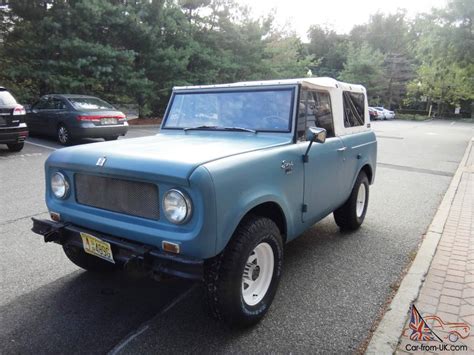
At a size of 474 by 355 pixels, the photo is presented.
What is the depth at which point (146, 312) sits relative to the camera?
3084 millimetres

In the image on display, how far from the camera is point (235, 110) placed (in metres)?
3.88

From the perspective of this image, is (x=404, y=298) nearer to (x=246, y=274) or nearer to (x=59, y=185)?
(x=246, y=274)

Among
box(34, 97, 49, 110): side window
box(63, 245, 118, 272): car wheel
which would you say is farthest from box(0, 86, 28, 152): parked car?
box(63, 245, 118, 272): car wheel

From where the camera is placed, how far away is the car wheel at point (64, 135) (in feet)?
36.8

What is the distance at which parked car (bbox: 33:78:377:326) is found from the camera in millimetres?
2482

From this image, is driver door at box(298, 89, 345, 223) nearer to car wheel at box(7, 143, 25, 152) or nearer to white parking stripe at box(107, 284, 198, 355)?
white parking stripe at box(107, 284, 198, 355)

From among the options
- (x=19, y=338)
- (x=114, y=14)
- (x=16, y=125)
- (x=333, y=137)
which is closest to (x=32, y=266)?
(x=19, y=338)

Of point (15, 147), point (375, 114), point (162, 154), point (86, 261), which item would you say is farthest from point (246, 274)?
point (375, 114)

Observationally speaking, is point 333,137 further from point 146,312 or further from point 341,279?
point 146,312

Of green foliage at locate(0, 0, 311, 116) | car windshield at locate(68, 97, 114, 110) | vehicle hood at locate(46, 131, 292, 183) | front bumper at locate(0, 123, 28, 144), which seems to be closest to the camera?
vehicle hood at locate(46, 131, 292, 183)

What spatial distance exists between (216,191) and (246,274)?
85cm

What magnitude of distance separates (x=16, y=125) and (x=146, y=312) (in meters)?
8.02

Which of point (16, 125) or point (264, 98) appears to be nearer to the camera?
point (264, 98)

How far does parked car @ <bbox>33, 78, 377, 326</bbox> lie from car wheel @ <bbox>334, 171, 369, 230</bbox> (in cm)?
62
